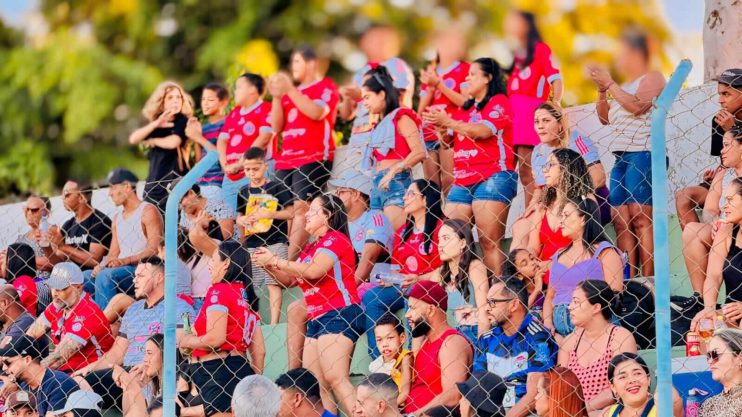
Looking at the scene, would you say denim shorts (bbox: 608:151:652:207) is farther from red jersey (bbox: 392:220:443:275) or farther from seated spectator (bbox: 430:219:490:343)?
red jersey (bbox: 392:220:443:275)

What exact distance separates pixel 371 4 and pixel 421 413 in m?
10.7

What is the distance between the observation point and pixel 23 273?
998cm

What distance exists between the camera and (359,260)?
8703mm

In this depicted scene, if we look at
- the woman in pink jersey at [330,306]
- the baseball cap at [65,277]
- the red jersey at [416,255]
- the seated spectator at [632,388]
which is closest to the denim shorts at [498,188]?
the red jersey at [416,255]

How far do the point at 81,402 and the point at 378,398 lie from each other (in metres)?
1.95

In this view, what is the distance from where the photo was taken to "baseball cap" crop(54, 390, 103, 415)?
810 cm

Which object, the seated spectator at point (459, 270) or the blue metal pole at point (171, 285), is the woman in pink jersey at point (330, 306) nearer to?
the seated spectator at point (459, 270)

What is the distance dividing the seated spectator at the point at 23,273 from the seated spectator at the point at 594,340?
418 centimetres

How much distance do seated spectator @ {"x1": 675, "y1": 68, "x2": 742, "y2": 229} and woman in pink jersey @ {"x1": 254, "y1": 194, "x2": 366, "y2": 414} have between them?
178 centimetres

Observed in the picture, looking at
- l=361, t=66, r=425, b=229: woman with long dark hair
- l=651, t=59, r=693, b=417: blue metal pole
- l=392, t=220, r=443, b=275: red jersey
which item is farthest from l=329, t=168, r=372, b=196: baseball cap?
l=651, t=59, r=693, b=417: blue metal pole

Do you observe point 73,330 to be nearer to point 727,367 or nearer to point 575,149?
point 575,149

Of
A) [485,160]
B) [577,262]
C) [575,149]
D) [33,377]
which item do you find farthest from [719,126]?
[33,377]

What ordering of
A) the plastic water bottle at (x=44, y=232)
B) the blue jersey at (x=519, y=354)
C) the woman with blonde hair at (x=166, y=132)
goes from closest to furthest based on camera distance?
1. the blue jersey at (x=519, y=354)
2. the woman with blonde hair at (x=166, y=132)
3. the plastic water bottle at (x=44, y=232)

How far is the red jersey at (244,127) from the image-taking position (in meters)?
10.1
